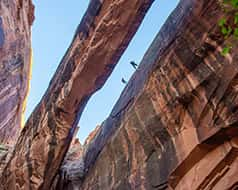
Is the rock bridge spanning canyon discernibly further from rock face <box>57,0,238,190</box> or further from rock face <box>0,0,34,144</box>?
rock face <box>0,0,34,144</box>

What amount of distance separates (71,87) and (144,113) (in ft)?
5.89

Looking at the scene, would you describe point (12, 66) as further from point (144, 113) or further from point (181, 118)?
point (181, 118)

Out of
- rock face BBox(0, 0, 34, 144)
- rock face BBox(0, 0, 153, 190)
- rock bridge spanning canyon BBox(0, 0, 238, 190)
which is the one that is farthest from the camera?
rock face BBox(0, 0, 34, 144)

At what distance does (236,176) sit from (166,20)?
4.00 m

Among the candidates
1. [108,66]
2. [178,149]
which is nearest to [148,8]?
[108,66]

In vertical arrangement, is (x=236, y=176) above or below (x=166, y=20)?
below

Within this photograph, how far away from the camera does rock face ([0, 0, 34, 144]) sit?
1250 cm

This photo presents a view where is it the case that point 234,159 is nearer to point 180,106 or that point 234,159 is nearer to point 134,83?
point 180,106

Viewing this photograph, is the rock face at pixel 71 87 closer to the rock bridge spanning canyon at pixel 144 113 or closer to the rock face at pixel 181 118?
the rock bridge spanning canyon at pixel 144 113

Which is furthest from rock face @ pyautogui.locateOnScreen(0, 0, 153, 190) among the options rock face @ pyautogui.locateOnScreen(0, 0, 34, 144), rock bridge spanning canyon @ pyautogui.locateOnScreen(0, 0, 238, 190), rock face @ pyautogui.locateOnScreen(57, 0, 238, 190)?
rock face @ pyautogui.locateOnScreen(0, 0, 34, 144)

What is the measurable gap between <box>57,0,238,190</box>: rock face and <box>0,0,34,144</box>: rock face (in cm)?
655

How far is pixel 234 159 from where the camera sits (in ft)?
14.8

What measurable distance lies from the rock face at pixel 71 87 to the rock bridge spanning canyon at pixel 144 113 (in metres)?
0.02

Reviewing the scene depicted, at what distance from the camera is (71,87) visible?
23.0 feet
